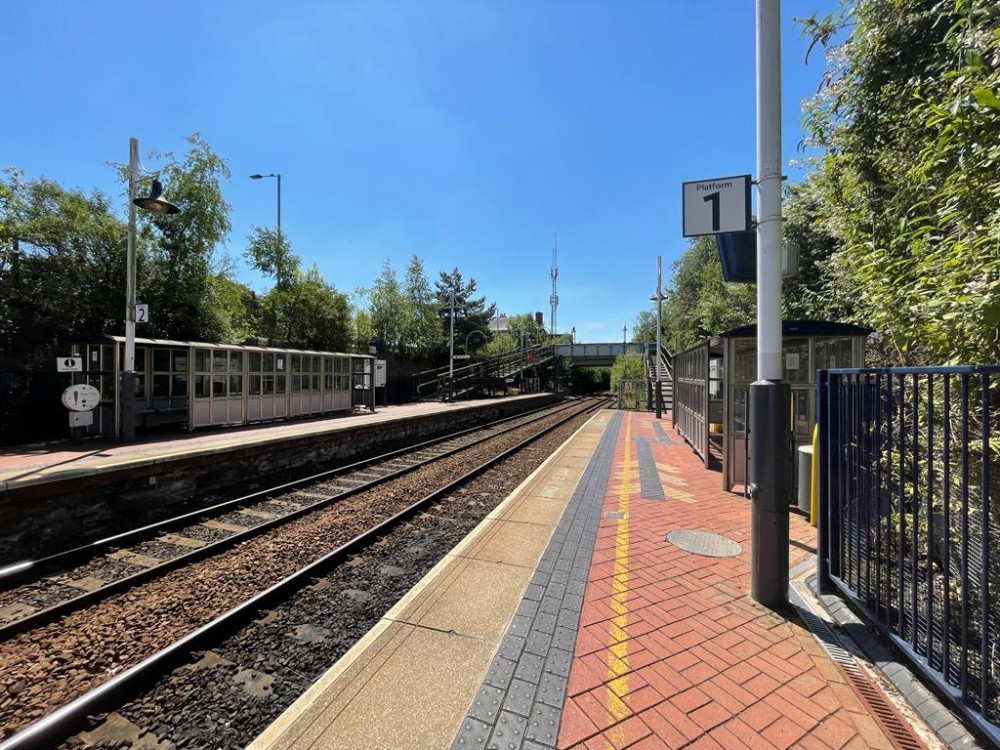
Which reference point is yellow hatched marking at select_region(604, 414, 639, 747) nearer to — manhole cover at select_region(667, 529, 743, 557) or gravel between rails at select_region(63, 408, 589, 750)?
manhole cover at select_region(667, 529, 743, 557)

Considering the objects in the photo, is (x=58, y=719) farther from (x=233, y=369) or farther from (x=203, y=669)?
(x=233, y=369)

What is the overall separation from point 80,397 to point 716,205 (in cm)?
1315

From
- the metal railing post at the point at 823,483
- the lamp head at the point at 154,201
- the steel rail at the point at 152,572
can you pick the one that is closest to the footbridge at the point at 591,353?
the lamp head at the point at 154,201

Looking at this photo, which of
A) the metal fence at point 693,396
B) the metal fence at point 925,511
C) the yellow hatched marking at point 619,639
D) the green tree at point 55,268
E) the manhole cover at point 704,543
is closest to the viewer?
the metal fence at point 925,511

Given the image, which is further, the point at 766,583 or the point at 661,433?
the point at 661,433

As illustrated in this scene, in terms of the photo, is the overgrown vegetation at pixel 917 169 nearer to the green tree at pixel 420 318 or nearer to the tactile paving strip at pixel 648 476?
the tactile paving strip at pixel 648 476

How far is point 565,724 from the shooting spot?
242 centimetres

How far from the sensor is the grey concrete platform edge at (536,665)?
7.77 feet

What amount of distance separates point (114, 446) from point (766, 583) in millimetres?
12339

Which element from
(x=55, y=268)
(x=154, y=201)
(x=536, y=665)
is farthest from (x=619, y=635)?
(x=55, y=268)

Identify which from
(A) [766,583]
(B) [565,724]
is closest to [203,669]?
(B) [565,724]

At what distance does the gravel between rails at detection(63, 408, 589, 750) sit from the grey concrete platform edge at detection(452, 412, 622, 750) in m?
1.40

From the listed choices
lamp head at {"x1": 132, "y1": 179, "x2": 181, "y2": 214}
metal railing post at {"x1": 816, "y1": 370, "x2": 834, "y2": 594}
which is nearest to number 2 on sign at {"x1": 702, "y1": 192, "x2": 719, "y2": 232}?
metal railing post at {"x1": 816, "y1": 370, "x2": 834, "y2": 594}

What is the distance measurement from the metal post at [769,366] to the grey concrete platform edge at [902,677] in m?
0.41
